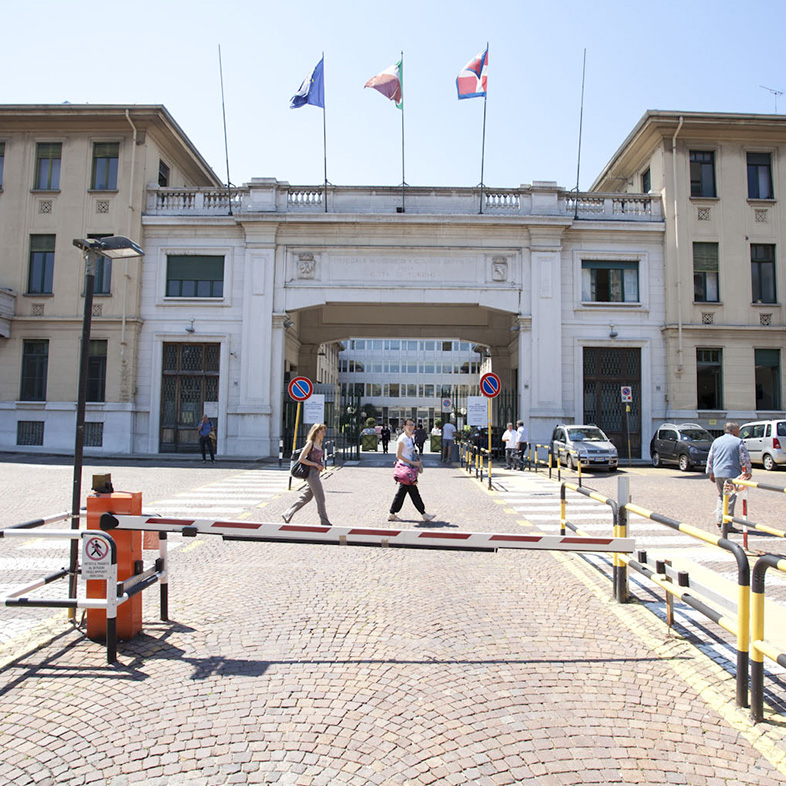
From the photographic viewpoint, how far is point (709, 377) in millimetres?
26891

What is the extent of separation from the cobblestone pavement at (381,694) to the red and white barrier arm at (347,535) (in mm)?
778

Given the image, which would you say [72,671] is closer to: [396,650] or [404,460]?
[396,650]

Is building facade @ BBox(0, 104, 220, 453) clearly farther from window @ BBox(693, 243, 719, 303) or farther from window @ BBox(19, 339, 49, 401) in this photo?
window @ BBox(693, 243, 719, 303)

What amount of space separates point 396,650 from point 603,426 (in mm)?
23805

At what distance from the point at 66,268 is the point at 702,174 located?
27.5 meters

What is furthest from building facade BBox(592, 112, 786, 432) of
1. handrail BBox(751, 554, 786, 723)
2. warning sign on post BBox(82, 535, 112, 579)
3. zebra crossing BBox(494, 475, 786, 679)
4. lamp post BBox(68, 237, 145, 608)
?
warning sign on post BBox(82, 535, 112, 579)

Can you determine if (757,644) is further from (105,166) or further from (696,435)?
(105,166)

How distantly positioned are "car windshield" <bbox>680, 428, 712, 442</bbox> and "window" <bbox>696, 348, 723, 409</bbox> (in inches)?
143

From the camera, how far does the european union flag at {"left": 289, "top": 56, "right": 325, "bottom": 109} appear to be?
2611 centimetres

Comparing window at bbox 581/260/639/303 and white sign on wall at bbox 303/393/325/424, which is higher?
window at bbox 581/260/639/303

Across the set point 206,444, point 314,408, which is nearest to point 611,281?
point 314,408

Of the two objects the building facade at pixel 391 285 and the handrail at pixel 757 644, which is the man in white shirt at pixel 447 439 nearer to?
the building facade at pixel 391 285

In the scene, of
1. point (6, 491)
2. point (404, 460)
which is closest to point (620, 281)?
point (404, 460)

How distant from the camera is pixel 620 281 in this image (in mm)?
27359
